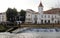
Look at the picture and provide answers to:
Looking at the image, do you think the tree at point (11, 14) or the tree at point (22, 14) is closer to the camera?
the tree at point (11, 14)

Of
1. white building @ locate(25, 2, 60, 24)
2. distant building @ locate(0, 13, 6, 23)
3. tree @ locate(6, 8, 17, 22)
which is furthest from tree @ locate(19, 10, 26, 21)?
distant building @ locate(0, 13, 6, 23)

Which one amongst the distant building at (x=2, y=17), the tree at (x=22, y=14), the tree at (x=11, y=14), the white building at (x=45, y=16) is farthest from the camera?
the distant building at (x=2, y=17)

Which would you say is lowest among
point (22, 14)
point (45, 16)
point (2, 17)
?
point (2, 17)

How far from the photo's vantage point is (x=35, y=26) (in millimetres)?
66625

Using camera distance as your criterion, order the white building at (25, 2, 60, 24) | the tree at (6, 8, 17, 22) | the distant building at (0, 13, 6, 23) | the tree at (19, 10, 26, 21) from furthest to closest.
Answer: the distant building at (0, 13, 6, 23) < the tree at (19, 10, 26, 21) < the tree at (6, 8, 17, 22) < the white building at (25, 2, 60, 24)

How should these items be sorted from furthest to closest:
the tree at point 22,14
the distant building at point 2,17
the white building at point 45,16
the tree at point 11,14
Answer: the distant building at point 2,17 → the tree at point 22,14 → the tree at point 11,14 → the white building at point 45,16

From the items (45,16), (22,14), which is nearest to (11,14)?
(22,14)

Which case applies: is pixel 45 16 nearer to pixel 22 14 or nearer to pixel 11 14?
pixel 22 14

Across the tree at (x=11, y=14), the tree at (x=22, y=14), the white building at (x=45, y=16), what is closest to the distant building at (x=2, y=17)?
the tree at (x=22, y=14)

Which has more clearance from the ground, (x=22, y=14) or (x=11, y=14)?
(x=11, y=14)

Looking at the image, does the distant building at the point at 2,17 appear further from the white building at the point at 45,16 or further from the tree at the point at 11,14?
the white building at the point at 45,16

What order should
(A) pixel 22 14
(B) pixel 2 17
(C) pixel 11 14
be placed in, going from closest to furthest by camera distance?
(C) pixel 11 14 → (A) pixel 22 14 → (B) pixel 2 17

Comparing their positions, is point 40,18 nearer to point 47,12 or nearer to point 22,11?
point 47,12

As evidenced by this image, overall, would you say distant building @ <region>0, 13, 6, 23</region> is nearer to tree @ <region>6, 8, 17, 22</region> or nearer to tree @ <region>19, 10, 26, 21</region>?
tree @ <region>19, 10, 26, 21</region>
